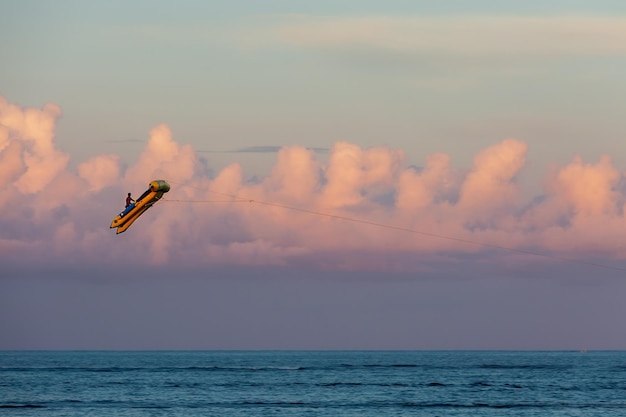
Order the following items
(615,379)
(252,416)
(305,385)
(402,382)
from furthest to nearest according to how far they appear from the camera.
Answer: (615,379) < (402,382) < (305,385) < (252,416)

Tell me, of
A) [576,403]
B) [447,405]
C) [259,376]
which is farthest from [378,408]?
[259,376]

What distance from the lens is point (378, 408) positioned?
98.0m

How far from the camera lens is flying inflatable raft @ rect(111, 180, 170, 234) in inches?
2415

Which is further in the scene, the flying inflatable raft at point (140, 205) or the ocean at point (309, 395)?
the ocean at point (309, 395)

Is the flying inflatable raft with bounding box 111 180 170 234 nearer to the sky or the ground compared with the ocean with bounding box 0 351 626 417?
nearer to the sky

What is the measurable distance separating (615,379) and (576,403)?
171 ft

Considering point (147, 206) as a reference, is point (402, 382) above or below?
below

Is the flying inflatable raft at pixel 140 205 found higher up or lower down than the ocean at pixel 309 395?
higher up

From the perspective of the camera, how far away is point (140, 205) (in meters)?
62.9

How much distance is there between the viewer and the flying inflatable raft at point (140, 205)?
61347 millimetres

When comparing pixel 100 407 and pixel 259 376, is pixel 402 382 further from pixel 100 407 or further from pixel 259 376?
pixel 100 407

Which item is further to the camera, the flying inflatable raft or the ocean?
the ocean

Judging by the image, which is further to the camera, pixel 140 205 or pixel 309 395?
pixel 309 395

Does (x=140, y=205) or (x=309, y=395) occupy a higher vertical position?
(x=140, y=205)
